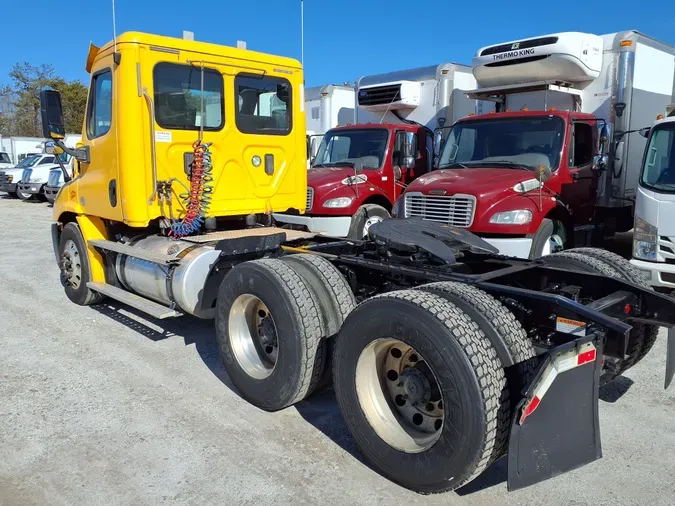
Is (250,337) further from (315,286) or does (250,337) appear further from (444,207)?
(444,207)

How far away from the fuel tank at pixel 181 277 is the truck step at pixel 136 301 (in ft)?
0.28

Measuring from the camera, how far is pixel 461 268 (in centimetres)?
445

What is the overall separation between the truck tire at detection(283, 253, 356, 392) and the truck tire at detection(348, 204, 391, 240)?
5.09 meters

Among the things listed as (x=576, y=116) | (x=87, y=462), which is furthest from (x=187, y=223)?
(x=576, y=116)

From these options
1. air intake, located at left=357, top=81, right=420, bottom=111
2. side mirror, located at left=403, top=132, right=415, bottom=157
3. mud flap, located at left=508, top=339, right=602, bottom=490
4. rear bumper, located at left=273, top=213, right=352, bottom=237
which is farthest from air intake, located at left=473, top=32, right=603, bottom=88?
mud flap, located at left=508, top=339, right=602, bottom=490

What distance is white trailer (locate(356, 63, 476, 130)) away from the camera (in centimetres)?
1066

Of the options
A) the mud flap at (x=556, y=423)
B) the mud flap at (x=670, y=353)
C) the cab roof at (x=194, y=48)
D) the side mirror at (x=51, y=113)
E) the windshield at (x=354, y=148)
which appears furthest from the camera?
the windshield at (x=354, y=148)

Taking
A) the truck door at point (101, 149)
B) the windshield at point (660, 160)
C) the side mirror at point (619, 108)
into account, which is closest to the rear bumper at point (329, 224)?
the truck door at point (101, 149)

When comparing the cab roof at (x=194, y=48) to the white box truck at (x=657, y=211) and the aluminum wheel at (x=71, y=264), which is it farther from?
the white box truck at (x=657, y=211)

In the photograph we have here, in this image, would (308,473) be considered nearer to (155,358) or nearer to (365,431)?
(365,431)

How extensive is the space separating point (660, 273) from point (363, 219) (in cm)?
448

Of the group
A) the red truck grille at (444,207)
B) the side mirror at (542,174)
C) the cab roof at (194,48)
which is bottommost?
the red truck grille at (444,207)

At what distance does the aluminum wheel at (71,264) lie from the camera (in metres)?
6.99

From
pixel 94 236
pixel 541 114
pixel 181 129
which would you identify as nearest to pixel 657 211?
pixel 541 114
